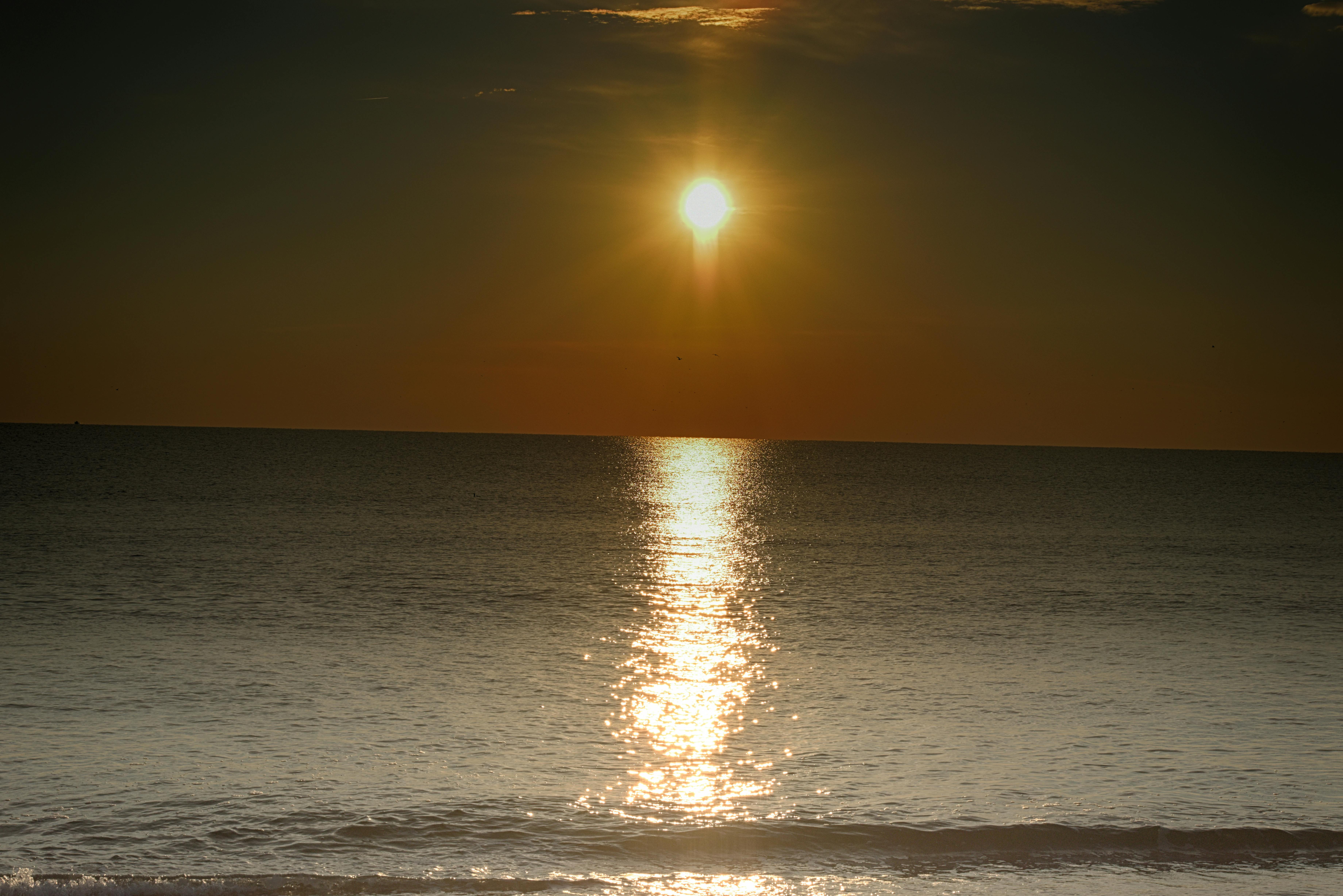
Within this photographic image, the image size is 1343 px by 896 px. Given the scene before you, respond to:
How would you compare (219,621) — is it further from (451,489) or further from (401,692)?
(451,489)

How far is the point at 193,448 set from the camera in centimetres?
17212

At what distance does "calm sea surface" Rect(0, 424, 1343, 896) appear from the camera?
9086 millimetres

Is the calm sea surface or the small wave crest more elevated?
the calm sea surface

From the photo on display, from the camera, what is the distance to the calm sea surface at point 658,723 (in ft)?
29.8

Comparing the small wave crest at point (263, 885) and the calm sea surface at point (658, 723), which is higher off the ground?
the calm sea surface at point (658, 723)

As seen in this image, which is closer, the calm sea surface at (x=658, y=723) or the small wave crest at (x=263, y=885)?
the small wave crest at (x=263, y=885)

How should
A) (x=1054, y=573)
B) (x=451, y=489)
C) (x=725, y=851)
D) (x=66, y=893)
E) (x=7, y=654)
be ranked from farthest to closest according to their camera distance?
(x=451, y=489) < (x=1054, y=573) < (x=7, y=654) < (x=725, y=851) < (x=66, y=893)

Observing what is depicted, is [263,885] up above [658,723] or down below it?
below

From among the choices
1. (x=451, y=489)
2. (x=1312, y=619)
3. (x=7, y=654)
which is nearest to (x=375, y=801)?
(x=7, y=654)

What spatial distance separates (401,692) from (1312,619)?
2175 cm

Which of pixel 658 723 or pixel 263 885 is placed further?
pixel 658 723

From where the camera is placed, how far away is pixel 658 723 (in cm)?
1402

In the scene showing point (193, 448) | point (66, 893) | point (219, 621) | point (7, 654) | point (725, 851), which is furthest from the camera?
point (193, 448)

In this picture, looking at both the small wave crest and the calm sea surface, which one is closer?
the small wave crest
